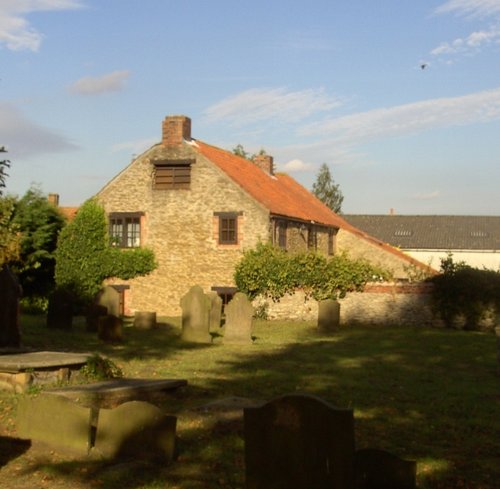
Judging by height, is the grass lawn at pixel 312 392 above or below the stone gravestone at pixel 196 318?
below

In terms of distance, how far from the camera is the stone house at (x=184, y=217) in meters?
35.5

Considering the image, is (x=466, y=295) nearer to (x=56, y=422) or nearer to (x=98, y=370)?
(x=98, y=370)

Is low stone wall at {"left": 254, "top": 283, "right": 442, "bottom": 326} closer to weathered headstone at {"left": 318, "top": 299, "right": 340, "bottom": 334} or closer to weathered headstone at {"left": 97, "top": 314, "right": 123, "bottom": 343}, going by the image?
weathered headstone at {"left": 318, "top": 299, "right": 340, "bottom": 334}

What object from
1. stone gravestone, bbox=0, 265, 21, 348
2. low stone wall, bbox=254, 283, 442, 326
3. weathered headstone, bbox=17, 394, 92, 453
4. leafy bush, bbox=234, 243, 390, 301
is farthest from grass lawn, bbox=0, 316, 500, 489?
leafy bush, bbox=234, 243, 390, 301

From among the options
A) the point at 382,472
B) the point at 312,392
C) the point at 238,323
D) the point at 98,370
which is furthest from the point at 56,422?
the point at 238,323

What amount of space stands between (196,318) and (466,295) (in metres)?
11.5

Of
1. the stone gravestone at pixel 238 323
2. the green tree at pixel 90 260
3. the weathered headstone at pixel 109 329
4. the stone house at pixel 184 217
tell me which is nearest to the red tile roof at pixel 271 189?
the stone house at pixel 184 217

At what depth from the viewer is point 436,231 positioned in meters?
75.1

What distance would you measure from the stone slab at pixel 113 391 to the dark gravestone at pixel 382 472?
A: 5.47 meters

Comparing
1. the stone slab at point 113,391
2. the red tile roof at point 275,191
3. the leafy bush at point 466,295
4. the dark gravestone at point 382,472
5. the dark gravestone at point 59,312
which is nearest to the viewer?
the dark gravestone at point 382,472

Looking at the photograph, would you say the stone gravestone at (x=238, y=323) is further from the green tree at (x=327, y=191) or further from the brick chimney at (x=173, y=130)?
the green tree at (x=327, y=191)

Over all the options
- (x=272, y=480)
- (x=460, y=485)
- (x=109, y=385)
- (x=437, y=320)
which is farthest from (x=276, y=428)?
(x=437, y=320)

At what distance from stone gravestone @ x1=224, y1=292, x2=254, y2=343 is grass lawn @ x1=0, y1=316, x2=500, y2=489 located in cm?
44

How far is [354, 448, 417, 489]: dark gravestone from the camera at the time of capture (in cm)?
695
